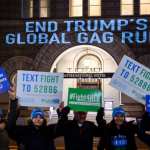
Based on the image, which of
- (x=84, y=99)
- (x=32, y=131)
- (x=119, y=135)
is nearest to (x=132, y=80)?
(x=84, y=99)

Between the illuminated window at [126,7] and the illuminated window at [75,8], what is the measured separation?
6.71 feet

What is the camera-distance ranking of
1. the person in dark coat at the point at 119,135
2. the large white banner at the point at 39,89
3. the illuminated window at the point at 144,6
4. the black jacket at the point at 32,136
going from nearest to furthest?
1. the black jacket at the point at 32,136
2. the person in dark coat at the point at 119,135
3. the large white banner at the point at 39,89
4. the illuminated window at the point at 144,6

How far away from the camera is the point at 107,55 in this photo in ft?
91.1

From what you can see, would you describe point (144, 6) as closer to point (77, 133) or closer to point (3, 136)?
point (77, 133)

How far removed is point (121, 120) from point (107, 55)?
19090 millimetres

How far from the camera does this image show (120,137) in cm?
887

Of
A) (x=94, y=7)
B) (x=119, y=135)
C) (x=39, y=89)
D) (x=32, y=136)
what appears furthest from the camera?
(x=94, y=7)

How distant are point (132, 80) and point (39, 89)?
5.90ft

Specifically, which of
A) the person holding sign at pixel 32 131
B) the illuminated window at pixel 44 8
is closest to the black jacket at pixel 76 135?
the person holding sign at pixel 32 131

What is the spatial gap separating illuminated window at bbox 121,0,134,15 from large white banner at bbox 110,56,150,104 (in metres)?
16.8

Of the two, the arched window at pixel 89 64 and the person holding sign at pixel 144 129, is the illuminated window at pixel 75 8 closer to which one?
the arched window at pixel 89 64

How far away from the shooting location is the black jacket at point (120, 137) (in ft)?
29.0

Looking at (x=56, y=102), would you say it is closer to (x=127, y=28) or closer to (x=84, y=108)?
(x=84, y=108)

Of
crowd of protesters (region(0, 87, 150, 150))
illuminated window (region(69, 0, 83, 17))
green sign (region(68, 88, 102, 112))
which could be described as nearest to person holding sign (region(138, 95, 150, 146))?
crowd of protesters (region(0, 87, 150, 150))
